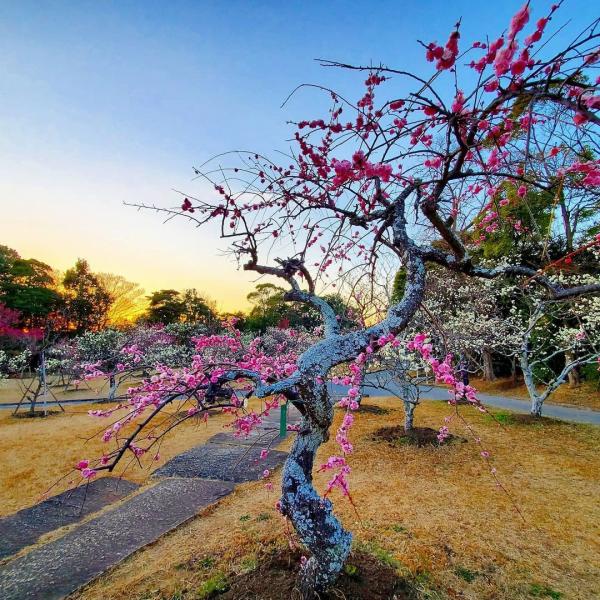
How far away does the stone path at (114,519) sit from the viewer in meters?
3.04

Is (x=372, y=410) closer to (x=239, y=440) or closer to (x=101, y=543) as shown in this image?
(x=239, y=440)

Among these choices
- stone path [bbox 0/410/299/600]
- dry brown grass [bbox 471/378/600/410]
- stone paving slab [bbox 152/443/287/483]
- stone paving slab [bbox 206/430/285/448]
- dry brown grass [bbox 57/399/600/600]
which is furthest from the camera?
dry brown grass [bbox 471/378/600/410]

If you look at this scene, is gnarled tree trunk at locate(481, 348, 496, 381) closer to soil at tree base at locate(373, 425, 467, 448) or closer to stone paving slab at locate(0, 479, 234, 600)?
soil at tree base at locate(373, 425, 467, 448)

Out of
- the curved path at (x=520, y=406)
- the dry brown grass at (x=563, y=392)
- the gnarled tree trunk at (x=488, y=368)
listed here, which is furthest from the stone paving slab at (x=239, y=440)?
the gnarled tree trunk at (x=488, y=368)

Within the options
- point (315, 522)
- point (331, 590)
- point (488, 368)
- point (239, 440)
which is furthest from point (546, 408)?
point (315, 522)

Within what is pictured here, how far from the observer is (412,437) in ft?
22.4

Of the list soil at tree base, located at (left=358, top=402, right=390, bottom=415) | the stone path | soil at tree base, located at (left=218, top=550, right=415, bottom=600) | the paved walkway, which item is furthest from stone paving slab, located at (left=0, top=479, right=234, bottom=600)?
soil at tree base, located at (left=358, top=402, right=390, bottom=415)

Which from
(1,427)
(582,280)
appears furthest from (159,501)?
(582,280)

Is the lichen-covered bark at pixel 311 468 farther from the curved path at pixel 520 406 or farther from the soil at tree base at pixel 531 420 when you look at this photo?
the soil at tree base at pixel 531 420

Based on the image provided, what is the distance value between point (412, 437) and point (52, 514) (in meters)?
5.92

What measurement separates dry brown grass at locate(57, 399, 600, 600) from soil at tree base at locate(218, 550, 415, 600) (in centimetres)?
29

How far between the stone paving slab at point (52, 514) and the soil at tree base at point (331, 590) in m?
1.98

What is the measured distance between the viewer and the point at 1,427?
30.1 feet

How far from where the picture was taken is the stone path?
3045mm
